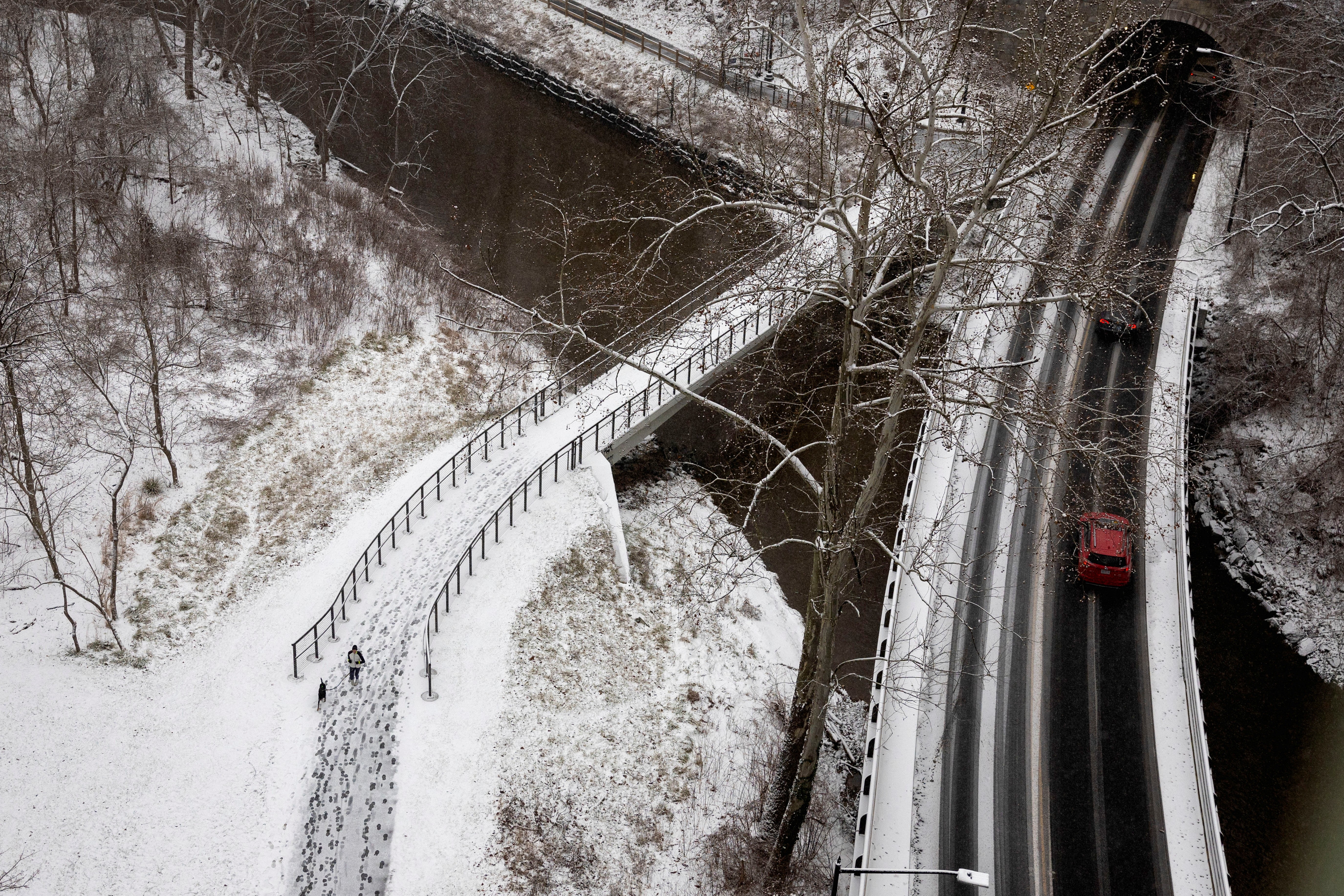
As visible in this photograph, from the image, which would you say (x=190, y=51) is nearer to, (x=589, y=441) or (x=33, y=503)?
(x=589, y=441)

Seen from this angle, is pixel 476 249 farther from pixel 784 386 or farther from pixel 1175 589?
pixel 1175 589

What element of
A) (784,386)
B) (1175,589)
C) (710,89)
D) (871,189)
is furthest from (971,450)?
(710,89)

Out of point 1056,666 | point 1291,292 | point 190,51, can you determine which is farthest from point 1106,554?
point 190,51

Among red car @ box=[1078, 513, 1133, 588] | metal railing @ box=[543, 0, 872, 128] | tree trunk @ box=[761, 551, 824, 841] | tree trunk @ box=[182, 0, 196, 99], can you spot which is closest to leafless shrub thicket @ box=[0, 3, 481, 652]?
tree trunk @ box=[182, 0, 196, 99]

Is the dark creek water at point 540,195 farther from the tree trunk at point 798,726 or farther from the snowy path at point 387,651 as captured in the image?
the tree trunk at point 798,726

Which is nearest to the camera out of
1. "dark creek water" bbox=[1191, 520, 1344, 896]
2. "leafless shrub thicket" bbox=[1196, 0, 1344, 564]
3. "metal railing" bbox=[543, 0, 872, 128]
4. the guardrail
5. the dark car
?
"dark creek water" bbox=[1191, 520, 1344, 896]

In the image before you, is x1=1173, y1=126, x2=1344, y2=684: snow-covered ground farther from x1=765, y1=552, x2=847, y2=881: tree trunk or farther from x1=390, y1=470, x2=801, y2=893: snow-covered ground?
x1=765, y1=552, x2=847, y2=881: tree trunk
